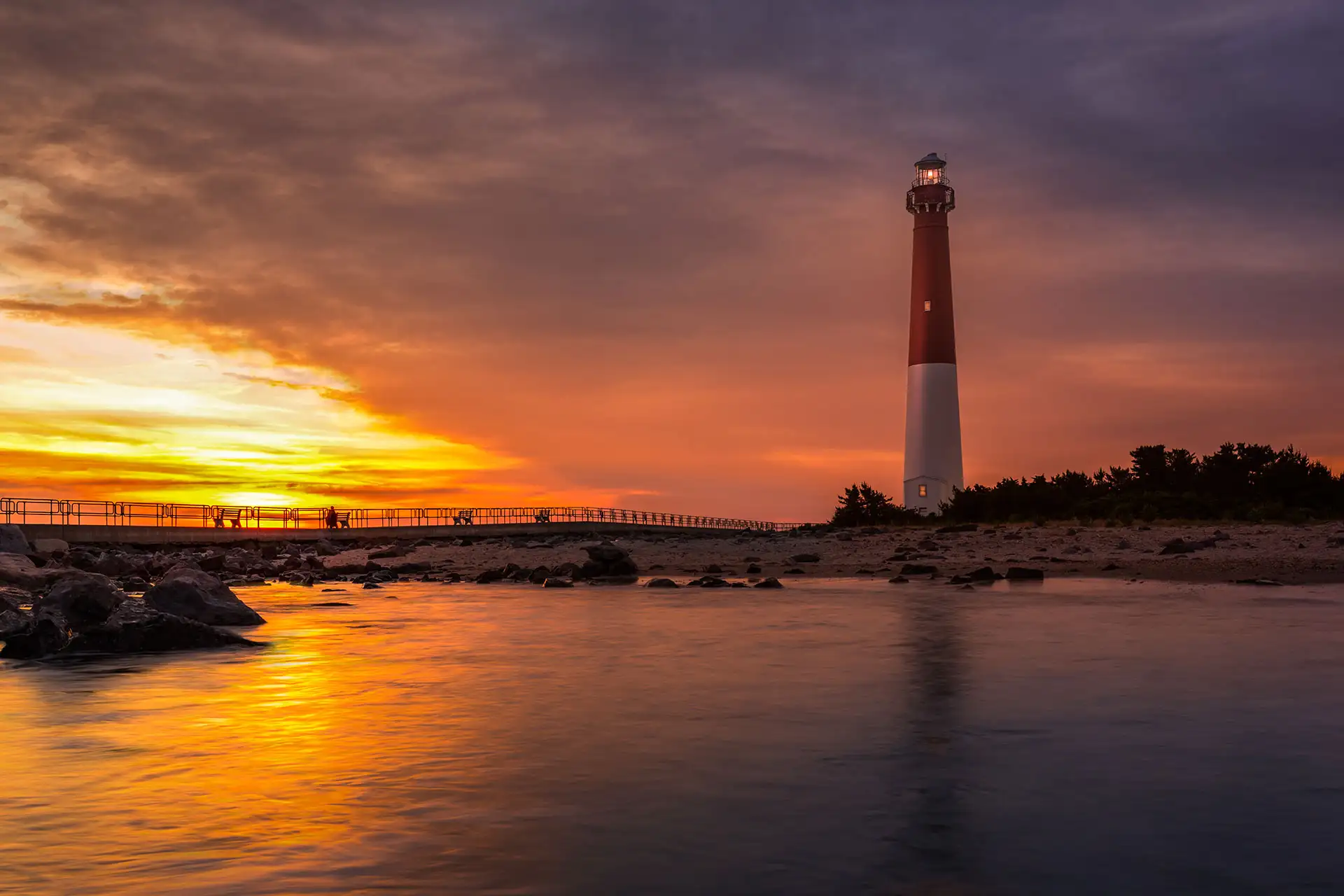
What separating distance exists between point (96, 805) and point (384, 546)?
172ft

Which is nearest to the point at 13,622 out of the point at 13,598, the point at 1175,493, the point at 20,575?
the point at 13,598

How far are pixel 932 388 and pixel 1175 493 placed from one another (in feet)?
46.3

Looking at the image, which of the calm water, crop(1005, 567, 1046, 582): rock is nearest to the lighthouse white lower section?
crop(1005, 567, 1046, 582): rock

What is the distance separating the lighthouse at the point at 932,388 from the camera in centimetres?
5788

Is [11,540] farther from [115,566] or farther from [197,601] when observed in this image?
[197,601]

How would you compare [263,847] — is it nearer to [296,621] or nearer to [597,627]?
[597,627]

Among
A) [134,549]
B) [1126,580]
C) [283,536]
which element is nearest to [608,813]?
[1126,580]

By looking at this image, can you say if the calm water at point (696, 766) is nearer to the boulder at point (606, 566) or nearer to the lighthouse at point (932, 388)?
the boulder at point (606, 566)

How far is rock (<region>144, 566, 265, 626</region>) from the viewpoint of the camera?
1919cm

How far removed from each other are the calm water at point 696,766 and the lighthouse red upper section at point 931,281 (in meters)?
41.9

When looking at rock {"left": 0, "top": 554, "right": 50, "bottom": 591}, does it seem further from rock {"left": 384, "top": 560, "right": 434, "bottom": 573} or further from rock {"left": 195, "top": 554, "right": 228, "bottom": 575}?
rock {"left": 384, "top": 560, "right": 434, "bottom": 573}

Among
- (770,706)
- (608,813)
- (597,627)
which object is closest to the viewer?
(608,813)

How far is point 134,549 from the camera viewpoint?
54781 millimetres

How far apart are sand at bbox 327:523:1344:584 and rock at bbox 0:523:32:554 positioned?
41.9 ft
